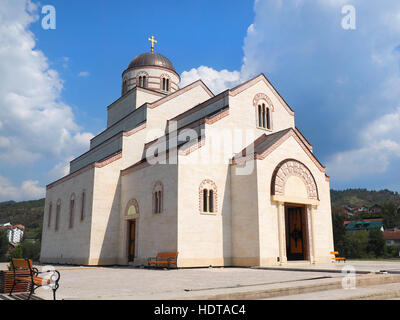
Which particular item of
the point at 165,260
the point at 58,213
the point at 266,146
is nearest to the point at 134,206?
the point at 165,260

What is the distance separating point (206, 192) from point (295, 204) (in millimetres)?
5800

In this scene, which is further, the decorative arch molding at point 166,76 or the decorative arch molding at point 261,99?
the decorative arch molding at point 166,76

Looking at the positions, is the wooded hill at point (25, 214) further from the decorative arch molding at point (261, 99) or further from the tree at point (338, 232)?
the decorative arch molding at point (261, 99)

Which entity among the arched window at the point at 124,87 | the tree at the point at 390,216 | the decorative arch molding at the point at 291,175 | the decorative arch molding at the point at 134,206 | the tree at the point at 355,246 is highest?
the arched window at the point at 124,87

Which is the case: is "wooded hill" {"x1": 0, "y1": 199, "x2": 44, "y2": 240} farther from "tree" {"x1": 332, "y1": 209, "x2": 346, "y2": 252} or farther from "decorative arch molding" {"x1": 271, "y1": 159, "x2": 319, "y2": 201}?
"decorative arch molding" {"x1": 271, "y1": 159, "x2": 319, "y2": 201}

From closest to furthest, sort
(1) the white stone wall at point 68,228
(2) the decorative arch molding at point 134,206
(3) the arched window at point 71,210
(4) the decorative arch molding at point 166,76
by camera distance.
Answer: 1. (2) the decorative arch molding at point 134,206
2. (1) the white stone wall at point 68,228
3. (3) the arched window at point 71,210
4. (4) the decorative arch molding at point 166,76

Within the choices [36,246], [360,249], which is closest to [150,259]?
[360,249]

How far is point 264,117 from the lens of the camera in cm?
2538

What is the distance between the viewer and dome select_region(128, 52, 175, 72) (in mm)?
34688

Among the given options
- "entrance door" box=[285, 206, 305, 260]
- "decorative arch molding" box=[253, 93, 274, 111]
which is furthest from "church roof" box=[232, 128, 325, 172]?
"entrance door" box=[285, 206, 305, 260]

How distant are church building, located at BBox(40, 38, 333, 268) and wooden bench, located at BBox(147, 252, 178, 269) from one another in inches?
11.9

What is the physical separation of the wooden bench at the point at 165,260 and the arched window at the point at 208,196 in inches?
118

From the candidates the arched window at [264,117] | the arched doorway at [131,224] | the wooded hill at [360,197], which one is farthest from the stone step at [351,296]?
the wooded hill at [360,197]

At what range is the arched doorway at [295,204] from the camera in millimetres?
20641
